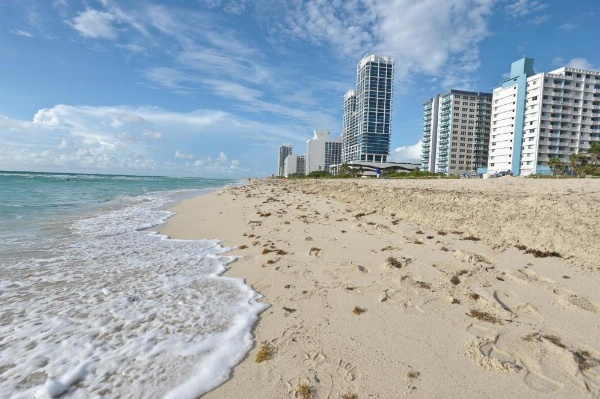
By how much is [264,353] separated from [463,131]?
414 feet

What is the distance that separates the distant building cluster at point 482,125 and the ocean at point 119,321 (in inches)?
2897

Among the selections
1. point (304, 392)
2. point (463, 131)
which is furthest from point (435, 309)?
point (463, 131)

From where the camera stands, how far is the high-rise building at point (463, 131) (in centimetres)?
11050

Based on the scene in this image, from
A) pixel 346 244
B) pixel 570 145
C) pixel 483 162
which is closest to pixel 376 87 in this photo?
pixel 483 162

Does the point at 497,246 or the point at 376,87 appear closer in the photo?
the point at 497,246

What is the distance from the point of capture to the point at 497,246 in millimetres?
5980

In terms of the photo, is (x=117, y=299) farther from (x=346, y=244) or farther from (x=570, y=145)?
(x=570, y=145)

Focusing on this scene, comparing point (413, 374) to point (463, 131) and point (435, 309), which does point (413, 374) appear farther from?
point (463, 131)

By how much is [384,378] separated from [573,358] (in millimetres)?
1643

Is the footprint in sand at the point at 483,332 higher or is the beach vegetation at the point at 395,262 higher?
the beach vegetation at the point at 395,262

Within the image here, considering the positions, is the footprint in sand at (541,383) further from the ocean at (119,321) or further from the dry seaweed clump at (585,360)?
the ocean at (119,321)

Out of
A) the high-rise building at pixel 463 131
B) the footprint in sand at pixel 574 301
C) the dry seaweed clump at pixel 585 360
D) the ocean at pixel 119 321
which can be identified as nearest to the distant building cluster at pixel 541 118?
the high-rise building at pixel 463 131

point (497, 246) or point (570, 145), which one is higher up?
point (570, 145)

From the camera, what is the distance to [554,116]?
7844 centimetres
